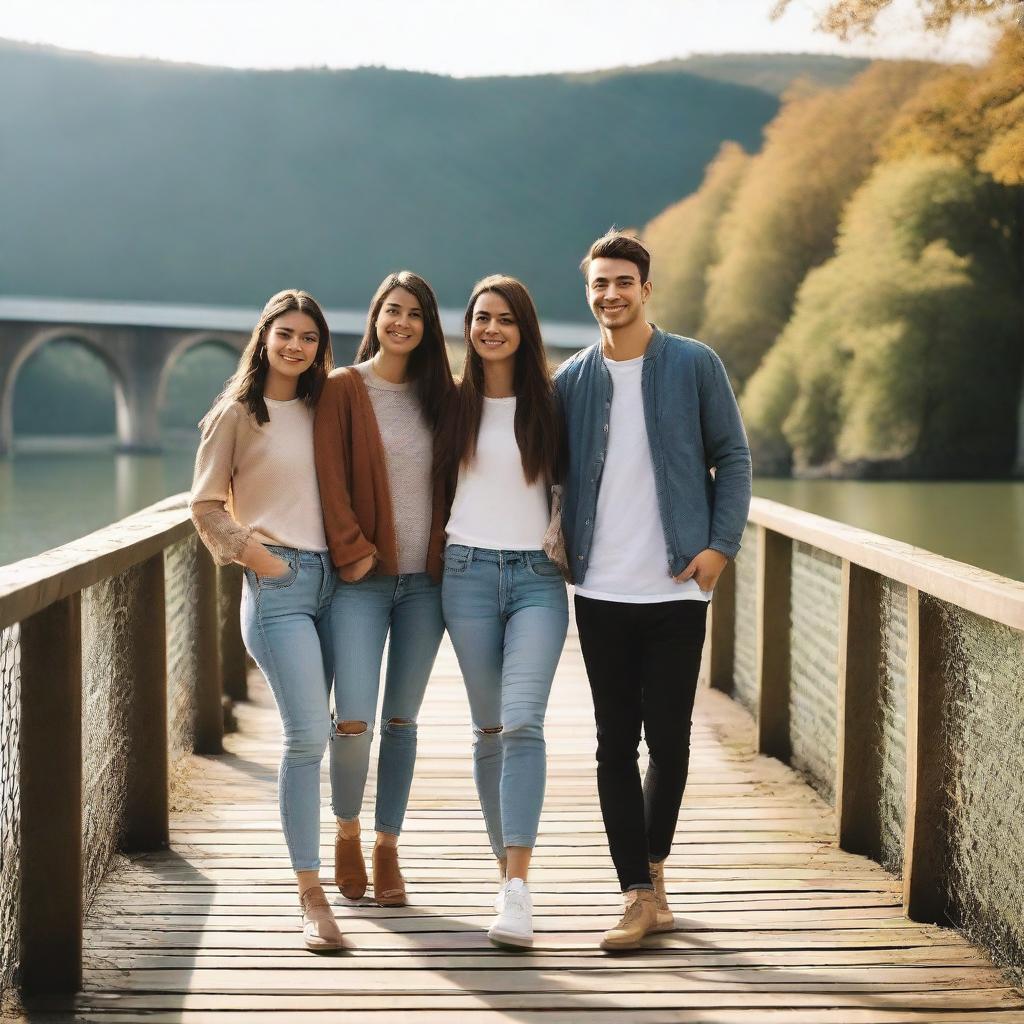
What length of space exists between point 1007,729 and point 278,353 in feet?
4.86

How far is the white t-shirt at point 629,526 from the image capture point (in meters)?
2.63

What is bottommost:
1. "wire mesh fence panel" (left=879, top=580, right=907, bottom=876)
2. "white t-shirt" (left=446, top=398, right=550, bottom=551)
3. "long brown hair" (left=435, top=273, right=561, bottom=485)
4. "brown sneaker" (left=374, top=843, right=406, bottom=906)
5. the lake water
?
the lake water

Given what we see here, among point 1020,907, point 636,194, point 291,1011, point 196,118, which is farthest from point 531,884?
point 196,118

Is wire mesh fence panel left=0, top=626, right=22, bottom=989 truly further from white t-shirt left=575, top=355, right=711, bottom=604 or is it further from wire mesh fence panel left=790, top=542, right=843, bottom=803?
wire mesh fence panel left=790, top=542, right=843, bottom=803

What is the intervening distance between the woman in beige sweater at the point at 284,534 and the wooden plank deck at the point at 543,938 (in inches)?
7.6

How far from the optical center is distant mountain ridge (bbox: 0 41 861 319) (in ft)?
259

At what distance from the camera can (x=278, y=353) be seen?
273 centimetres

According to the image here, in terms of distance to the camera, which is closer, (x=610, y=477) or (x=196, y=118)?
(x=610, y=477)

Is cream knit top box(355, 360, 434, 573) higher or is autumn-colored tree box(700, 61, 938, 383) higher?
autumn-colored tree box(700, 61, 938, 383)

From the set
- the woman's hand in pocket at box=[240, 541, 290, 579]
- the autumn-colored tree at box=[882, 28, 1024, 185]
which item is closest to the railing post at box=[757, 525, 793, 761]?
the woman's hand in pocket at box=[240, 541, 290, 579]

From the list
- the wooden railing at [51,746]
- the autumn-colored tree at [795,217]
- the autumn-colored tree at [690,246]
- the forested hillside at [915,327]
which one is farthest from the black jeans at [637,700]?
the autumn-colored tree at [690,246]

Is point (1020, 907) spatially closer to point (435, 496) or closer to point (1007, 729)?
point (1007, 729)

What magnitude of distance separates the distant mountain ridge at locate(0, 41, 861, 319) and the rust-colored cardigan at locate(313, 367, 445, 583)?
237 feet

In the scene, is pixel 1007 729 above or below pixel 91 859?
above
